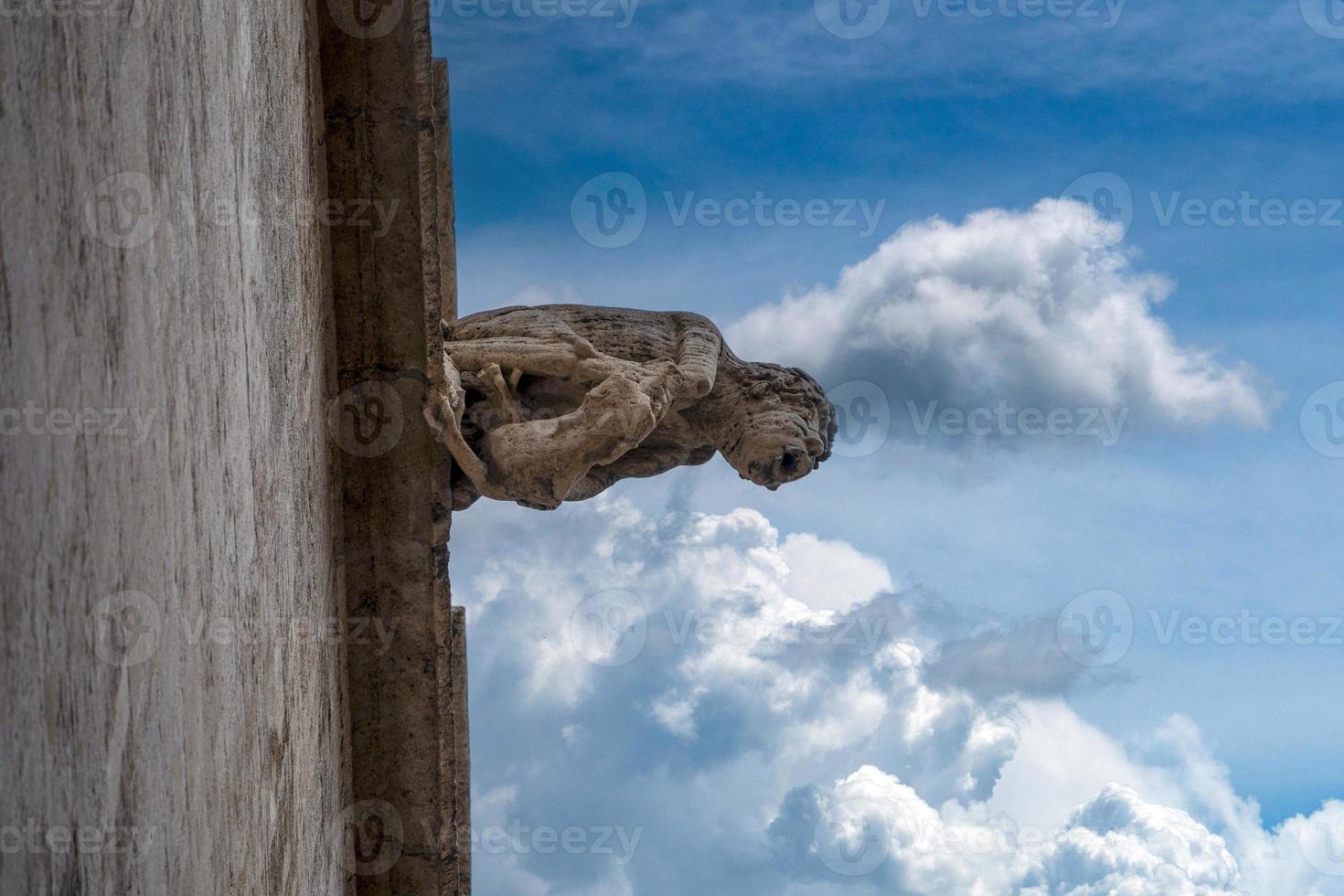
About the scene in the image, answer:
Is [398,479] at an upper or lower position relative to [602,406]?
lower

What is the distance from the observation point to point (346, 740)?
17.6 feet

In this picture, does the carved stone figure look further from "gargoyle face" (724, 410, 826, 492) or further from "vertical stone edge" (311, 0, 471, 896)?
"vertical stone edge" (311, 0, 471, 896)

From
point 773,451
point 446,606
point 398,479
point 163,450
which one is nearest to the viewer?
point 163,450

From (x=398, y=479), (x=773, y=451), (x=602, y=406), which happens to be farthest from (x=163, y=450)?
(x=773, y=451)

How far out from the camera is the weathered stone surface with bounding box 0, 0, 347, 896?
214 centimetres

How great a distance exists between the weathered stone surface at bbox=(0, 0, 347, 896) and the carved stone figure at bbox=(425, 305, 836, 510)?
2.52ft

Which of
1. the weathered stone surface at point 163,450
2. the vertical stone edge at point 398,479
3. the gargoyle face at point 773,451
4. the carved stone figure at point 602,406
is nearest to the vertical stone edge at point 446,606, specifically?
the vertical stone edge at point 398,479

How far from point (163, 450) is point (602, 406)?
8.37ft

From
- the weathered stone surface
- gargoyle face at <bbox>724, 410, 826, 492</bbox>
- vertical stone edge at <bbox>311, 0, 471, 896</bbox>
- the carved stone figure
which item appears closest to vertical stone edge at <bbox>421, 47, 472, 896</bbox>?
vertical stone edge at <bbox>311, 0, 471, 896</bbox>

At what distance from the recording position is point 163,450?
2.91 meters

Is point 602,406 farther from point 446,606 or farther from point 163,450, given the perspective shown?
point 163,450

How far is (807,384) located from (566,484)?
1.40 metres

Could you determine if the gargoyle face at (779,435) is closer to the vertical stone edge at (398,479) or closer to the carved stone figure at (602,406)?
the carved stone figure at (602,406)

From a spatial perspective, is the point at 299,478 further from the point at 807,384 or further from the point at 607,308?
the point at 807,384
